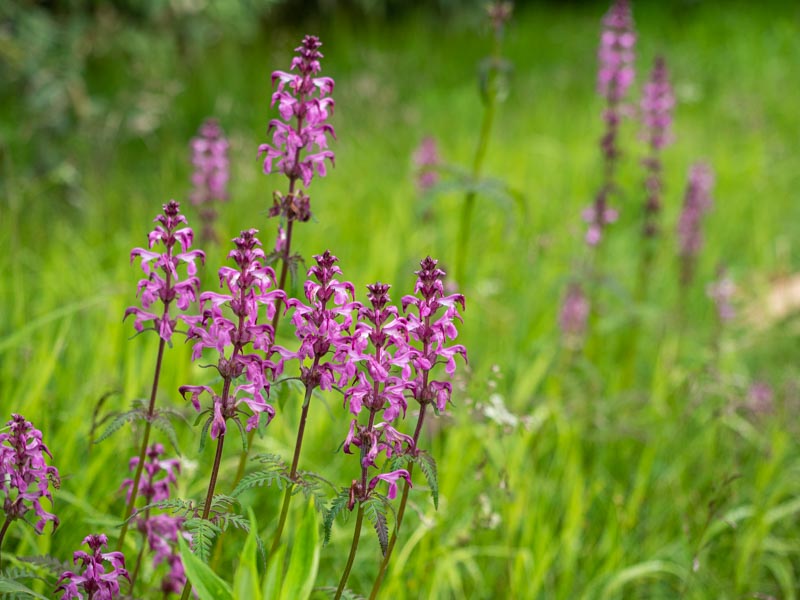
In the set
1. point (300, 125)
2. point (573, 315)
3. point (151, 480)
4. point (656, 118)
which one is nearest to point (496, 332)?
point (573, 315)

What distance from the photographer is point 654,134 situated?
3656mm

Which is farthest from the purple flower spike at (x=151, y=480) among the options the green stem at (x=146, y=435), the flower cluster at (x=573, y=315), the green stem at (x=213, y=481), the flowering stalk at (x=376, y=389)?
the flower cluster at (x=573, y=315)

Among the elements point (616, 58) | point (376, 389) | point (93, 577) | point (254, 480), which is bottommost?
point (93, 577)

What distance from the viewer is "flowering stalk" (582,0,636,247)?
3393 mm

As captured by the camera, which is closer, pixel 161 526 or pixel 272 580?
pixel 272 580

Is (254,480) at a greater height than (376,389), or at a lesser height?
lesser

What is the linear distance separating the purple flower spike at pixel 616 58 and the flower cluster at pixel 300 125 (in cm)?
195

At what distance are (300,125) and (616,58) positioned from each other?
206 centimetres

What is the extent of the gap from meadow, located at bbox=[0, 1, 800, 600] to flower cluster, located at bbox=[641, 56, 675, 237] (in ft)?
0.47

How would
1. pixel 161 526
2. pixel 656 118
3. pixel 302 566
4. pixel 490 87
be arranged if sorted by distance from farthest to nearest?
pixel 656 118, pixel 490 87, pixel 161 526, pixel 302 566

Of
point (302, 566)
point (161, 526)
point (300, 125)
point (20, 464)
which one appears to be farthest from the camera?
point (161, 526)

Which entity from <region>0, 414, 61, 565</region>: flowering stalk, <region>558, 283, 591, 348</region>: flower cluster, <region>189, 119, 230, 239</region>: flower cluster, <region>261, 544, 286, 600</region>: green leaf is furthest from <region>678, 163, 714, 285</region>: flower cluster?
<region>0, 414, 61, 565</region>: flowering stalk

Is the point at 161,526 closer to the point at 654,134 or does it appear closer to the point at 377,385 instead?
the point at 377,385

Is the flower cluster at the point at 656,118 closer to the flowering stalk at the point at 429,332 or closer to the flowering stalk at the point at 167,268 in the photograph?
the flowering stalk at the point at 429,332
